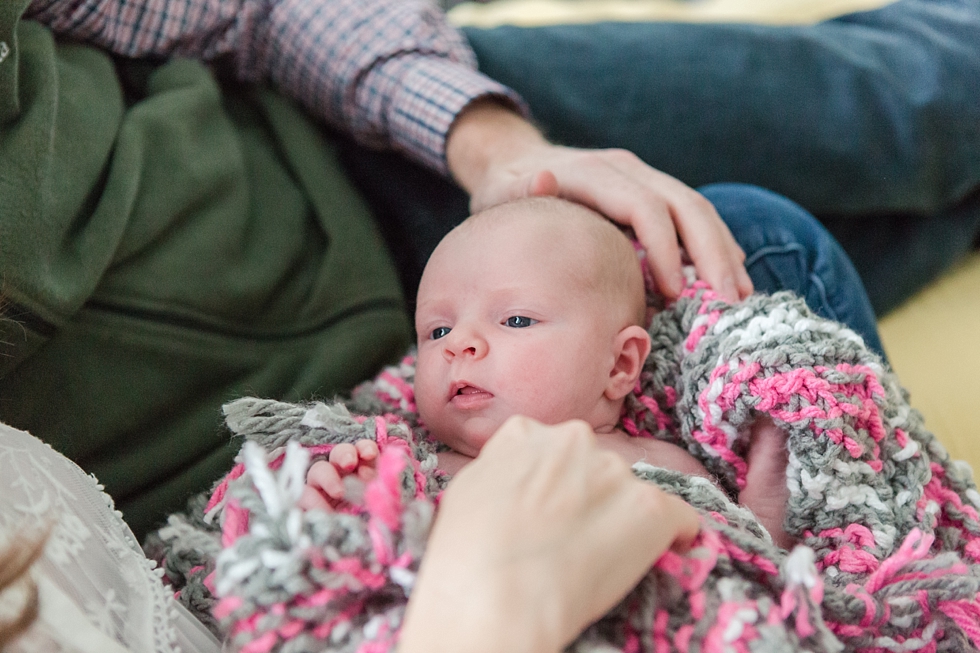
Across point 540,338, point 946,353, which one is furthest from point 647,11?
point 540,338

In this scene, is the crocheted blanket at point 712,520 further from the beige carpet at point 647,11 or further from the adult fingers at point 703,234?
the beige carpet at point 647,11

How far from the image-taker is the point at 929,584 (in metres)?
0.58

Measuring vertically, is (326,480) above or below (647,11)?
below

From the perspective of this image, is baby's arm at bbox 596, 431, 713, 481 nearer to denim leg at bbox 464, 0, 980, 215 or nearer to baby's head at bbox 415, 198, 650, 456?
baby's head at bbox 415, 198, 650, 456

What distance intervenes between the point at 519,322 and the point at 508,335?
0.09ft

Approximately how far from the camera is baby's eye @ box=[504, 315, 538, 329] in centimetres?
72

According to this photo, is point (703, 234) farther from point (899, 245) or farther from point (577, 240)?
point (899, 245)

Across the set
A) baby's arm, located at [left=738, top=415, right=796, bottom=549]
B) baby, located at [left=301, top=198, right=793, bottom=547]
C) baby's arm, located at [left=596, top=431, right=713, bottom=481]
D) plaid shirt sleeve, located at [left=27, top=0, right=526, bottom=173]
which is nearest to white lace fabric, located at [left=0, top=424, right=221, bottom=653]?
baby, located at [left=301, top=198, right=793, bottom=547]

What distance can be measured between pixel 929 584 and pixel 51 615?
616 millimetres

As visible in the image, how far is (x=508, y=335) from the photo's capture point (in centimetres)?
70

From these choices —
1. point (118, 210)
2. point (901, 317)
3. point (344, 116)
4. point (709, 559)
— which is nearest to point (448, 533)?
point (709, 559)

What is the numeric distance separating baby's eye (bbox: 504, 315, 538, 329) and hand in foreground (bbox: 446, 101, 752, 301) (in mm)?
175

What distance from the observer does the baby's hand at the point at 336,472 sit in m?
0.53

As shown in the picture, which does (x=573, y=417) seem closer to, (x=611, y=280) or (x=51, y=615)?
(x=611, y=280)
